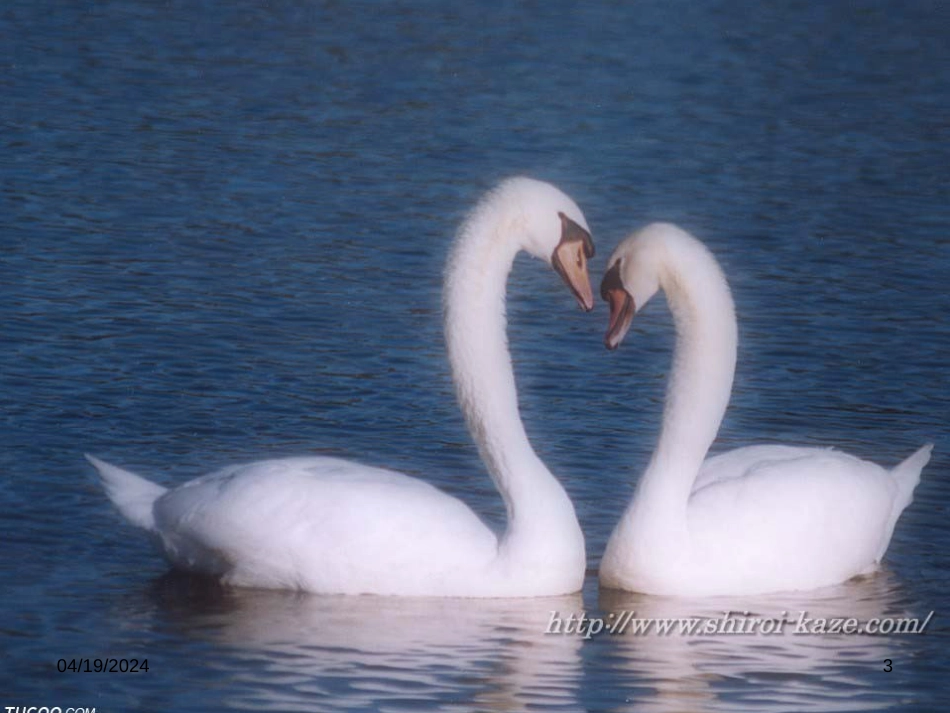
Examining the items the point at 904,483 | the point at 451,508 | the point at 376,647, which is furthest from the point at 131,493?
the point at 904,483

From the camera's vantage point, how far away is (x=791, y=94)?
22047 millimetres

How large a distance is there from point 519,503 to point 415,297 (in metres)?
5.26

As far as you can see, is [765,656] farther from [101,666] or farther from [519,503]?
[101,666]

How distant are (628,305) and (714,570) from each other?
42.7 inches

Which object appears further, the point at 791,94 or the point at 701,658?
the point at 791,94

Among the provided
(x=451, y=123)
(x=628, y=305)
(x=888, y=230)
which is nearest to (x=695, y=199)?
(x=888, y=230)

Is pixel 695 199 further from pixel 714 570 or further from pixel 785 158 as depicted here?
pixel 714 570

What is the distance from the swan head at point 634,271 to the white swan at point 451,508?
23 cm

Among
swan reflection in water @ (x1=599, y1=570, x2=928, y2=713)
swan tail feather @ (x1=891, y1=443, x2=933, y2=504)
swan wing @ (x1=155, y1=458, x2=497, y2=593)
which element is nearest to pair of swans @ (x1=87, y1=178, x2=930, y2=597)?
swan wing @ (x1=155, y1=458, x2=497, y2=593)

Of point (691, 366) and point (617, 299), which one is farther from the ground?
point (617, 299)

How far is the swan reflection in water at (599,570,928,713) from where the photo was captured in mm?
7965

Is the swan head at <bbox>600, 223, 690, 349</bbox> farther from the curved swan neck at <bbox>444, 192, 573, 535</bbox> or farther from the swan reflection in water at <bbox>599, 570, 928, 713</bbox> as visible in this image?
the swan reflection in water at <bbox>599, 570, 928, 713</bbox>

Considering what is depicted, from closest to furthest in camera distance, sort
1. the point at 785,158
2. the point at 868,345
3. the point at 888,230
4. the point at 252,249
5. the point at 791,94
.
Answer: the point at 868,345, the point at 252,249, the point at 888,230, the point at 785,158, the point at 791,94

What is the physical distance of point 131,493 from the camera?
930cm
